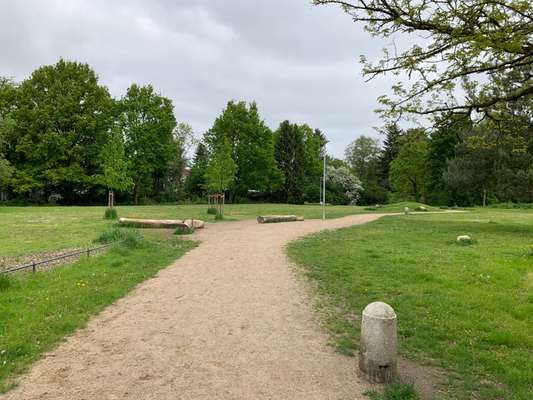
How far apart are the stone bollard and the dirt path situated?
24 cm

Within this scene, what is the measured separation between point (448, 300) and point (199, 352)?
456 centimetres

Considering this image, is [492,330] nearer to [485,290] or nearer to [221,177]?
[485,290]

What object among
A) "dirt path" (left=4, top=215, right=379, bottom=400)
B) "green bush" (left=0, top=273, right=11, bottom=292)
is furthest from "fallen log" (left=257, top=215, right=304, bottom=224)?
"green bush" (left=0, top=273, right=11, bottom=292)

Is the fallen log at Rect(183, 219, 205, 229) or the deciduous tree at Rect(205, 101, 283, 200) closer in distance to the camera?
the fallen log at Rect(183, 219, 205, 229)

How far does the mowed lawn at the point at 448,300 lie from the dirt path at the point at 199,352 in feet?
2.26

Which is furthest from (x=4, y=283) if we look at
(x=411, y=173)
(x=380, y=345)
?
(x=411, y=173)

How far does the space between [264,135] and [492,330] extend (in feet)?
163

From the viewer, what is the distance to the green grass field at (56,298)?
5090mm

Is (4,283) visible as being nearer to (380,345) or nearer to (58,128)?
(380,345)

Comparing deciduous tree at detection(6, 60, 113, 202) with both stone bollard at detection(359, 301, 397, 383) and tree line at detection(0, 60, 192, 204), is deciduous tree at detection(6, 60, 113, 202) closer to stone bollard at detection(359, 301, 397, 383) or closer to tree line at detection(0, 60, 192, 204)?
tree line at detection(0, 60, 192, 204)

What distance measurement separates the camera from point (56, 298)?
7125mm

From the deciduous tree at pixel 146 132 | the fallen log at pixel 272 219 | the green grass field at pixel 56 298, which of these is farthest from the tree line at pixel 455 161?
the deciduous tree at pixel 146 132

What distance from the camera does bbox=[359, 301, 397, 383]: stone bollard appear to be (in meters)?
4.36

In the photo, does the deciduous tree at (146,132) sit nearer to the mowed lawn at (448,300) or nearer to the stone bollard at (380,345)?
the mowed lawn at (448,300)
